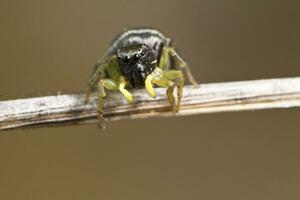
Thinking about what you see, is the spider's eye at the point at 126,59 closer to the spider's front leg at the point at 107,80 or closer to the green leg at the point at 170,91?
the spider's front leg at the point at 107,80

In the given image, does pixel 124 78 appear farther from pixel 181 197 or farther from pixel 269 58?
pixel 269 58

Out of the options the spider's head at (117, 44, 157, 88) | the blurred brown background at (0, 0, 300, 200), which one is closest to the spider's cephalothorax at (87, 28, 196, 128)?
the spider's head at (117, 44, 157, 88)

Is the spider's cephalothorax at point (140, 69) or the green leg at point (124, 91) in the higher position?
the spider's cephalothorax at point (140, 69)

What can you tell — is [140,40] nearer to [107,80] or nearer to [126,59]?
[126,59]

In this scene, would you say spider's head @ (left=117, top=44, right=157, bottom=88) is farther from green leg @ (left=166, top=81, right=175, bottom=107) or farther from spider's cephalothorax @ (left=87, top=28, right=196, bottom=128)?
green leg @ (left=166, top=81, right=175, bottom=107)

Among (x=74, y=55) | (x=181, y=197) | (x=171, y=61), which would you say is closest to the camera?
(x=171, y=61)

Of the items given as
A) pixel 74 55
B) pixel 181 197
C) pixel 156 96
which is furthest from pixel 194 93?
pixel 74 55

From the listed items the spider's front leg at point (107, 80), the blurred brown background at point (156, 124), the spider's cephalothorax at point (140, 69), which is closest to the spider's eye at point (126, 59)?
the spider's cephalothorax at point (140, 69)

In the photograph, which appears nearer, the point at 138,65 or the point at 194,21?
the point at 138,65
